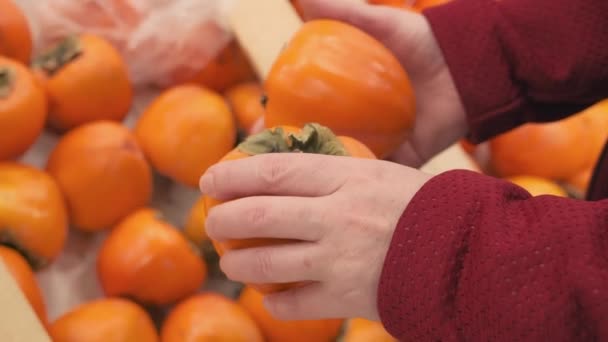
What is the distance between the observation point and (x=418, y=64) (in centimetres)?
86

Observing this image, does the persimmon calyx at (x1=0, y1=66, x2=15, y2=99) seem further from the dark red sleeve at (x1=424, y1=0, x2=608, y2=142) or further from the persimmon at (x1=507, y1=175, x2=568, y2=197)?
the persimmon at (x1=507, y1=175, x2=568, y2=197)

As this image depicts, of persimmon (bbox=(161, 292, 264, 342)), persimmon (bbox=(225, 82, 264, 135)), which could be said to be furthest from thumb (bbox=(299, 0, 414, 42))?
persimmon (bbox=(161, 292, 264, 342))

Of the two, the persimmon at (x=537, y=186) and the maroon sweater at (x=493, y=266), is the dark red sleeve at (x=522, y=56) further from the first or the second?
the maroon sweater at (x=493, y=266)

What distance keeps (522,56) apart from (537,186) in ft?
0.75

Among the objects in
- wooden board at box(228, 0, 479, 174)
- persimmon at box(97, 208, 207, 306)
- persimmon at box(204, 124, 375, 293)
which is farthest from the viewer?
wooden board at box(228, 0, 479, 174)

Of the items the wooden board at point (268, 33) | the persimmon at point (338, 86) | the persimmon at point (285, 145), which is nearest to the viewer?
the persimmon at point (285, 145)

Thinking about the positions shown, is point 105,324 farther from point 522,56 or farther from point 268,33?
point 522,56

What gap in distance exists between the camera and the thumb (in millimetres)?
807

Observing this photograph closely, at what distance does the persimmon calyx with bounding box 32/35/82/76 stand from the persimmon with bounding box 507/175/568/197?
2.10 ft

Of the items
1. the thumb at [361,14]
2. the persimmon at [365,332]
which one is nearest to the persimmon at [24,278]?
the persimmon at [365,332]

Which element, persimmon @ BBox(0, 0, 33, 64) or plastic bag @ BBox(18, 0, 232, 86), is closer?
persimmon @ BBox(0, 0, 33, 64)

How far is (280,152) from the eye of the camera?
0.56 meters

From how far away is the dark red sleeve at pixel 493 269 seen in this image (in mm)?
457

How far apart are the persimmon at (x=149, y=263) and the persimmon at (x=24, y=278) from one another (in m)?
0.10
